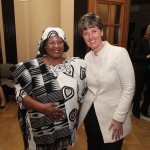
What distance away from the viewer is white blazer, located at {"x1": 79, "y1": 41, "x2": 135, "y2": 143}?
1.45 metres

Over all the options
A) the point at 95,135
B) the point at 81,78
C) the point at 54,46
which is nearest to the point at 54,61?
the point at 54,46

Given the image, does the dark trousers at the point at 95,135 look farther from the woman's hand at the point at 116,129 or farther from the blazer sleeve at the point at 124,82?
the blazer sleeve at the point at 124,82

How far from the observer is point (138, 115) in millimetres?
3631

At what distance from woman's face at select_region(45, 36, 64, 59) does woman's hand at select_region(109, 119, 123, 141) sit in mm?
673

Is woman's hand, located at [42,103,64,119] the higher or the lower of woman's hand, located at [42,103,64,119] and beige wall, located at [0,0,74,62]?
the lower

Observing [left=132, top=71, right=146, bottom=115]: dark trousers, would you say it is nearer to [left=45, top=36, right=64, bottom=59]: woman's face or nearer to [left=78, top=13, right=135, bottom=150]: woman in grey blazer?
[left=78, top=13, right=135, bottom=150]: woman in grey blazer

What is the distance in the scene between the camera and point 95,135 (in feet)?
5.63

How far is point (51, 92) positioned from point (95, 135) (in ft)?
1.76

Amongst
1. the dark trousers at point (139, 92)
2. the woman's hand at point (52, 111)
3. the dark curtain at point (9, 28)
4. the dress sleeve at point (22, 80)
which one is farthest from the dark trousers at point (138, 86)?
the dark curtain at point (9, 28)

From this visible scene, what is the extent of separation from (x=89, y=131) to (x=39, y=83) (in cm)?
62

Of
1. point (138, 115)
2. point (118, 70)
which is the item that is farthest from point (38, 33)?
point (118, 70)

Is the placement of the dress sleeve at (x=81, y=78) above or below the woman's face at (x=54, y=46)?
below

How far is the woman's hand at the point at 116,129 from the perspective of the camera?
1.52 meters

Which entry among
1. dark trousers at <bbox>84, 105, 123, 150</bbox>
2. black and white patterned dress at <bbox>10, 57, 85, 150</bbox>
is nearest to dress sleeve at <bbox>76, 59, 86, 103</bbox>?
black and white patterned dress at <bbox>10, 57, 85, 150</bbox>
